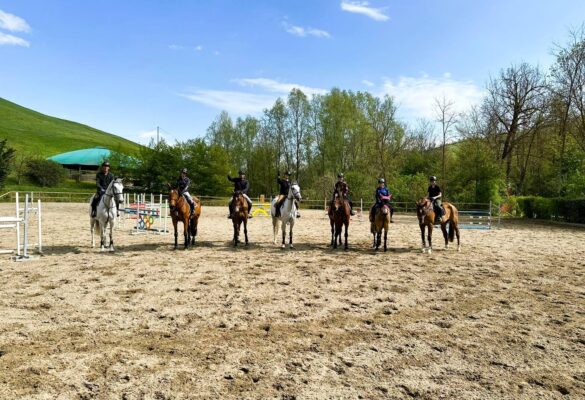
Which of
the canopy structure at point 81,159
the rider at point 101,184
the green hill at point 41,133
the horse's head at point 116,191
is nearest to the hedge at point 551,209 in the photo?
the horse's head at point 116,191

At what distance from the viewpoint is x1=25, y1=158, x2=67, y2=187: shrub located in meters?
49.9

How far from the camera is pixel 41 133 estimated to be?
89188 millimetres

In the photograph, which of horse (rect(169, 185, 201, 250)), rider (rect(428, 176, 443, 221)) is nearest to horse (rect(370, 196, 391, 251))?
rider (rect(428, 176, 443, 221))

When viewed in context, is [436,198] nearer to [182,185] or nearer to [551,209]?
[182,185]

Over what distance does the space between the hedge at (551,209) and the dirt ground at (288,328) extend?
15565 mm

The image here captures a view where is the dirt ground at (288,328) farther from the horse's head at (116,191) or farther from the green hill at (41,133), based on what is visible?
the green hill at (41,133)

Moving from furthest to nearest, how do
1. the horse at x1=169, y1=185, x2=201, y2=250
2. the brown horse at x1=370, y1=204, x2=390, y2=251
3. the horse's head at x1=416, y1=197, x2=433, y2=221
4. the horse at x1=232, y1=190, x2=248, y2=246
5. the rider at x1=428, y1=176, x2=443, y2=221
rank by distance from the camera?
the horse at x1=232, y1=190, x2=248, y2=246, the rider at x1=428, y1=176, x2=443, y2=221, the horse's head at x1=416, y1=197, x2=433, y2=221, the brown horse at x1=370, y1=204, x2=390, y2=251, the horse at x1=169, y1=185, x2=201, y2=250

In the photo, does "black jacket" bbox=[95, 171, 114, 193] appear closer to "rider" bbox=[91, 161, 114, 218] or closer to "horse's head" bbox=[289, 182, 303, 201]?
"rider" bbox=[91, 161, 114, 218]

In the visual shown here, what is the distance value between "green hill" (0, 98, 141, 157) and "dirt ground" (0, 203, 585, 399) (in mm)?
63976

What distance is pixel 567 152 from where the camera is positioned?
27.5 m

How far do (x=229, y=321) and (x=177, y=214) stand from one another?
6607 mm

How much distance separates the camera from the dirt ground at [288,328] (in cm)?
396

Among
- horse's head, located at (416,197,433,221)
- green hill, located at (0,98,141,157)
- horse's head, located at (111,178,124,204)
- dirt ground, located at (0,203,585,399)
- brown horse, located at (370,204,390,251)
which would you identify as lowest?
dirt ground, located at (0,203,585,399)

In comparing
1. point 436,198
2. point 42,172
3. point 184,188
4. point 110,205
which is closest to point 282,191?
point 184,188
